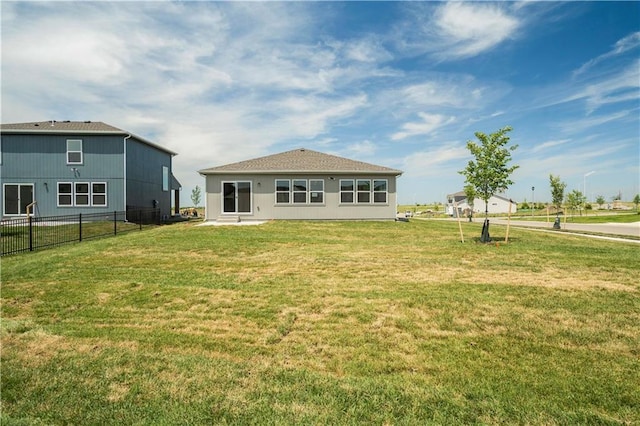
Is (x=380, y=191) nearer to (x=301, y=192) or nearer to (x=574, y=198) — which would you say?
(x=301, y=192)

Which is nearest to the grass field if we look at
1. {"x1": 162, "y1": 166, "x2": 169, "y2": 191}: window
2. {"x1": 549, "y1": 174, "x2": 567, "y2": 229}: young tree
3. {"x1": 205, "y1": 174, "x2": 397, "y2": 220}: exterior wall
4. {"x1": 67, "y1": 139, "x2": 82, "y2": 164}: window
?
{"x1": 205, "y1": 174, "x2": 397, "y2": 220}: exterior wall

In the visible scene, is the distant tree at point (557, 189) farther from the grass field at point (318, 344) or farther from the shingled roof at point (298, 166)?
the grass field at point (318, 344)

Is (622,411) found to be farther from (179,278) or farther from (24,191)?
(24,191)

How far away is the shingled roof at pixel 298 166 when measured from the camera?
2112cm

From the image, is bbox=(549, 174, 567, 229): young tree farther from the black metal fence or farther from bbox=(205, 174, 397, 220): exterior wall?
the black metal fence

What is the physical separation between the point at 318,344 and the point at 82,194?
76.8 feet

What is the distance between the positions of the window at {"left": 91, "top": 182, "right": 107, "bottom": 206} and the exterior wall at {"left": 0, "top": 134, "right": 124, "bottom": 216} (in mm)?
264

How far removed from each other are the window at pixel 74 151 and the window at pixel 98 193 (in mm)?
1809

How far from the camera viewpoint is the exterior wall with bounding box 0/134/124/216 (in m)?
21.0

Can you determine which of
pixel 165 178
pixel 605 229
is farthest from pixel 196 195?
pixel 605 229

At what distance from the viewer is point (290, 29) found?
12.1 metres

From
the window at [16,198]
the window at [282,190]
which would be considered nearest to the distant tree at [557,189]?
the window at [282,190]

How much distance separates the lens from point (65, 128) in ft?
71.1

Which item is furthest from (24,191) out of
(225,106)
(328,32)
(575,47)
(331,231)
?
(575,47)
